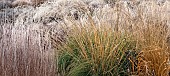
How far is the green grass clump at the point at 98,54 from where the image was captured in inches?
165

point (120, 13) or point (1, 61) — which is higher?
point (120, 13)

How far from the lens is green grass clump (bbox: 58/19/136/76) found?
4.18m

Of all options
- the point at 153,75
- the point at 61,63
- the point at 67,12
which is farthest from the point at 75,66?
the point at 67,12

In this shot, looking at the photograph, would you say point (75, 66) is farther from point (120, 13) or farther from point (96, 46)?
point (120, 13)

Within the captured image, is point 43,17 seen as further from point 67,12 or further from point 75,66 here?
point 75,66

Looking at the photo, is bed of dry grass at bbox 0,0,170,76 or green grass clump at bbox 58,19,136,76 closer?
bed of dry grass at bbox 0,0,170,76

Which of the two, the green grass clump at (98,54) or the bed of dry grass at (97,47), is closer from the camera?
the bed of dry grass at (97,47)

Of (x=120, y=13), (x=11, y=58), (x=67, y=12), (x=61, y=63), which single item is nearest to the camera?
(x=11, y=58)

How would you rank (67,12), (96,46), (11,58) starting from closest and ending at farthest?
(11,58), (96,46), (67,12)

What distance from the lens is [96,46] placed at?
4215 mm

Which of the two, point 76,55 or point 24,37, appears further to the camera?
point 76,55

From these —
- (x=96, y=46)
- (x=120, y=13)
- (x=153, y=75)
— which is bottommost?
(x=153, y=75)

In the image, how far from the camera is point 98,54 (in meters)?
4.18

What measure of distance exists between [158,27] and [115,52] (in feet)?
1.96
